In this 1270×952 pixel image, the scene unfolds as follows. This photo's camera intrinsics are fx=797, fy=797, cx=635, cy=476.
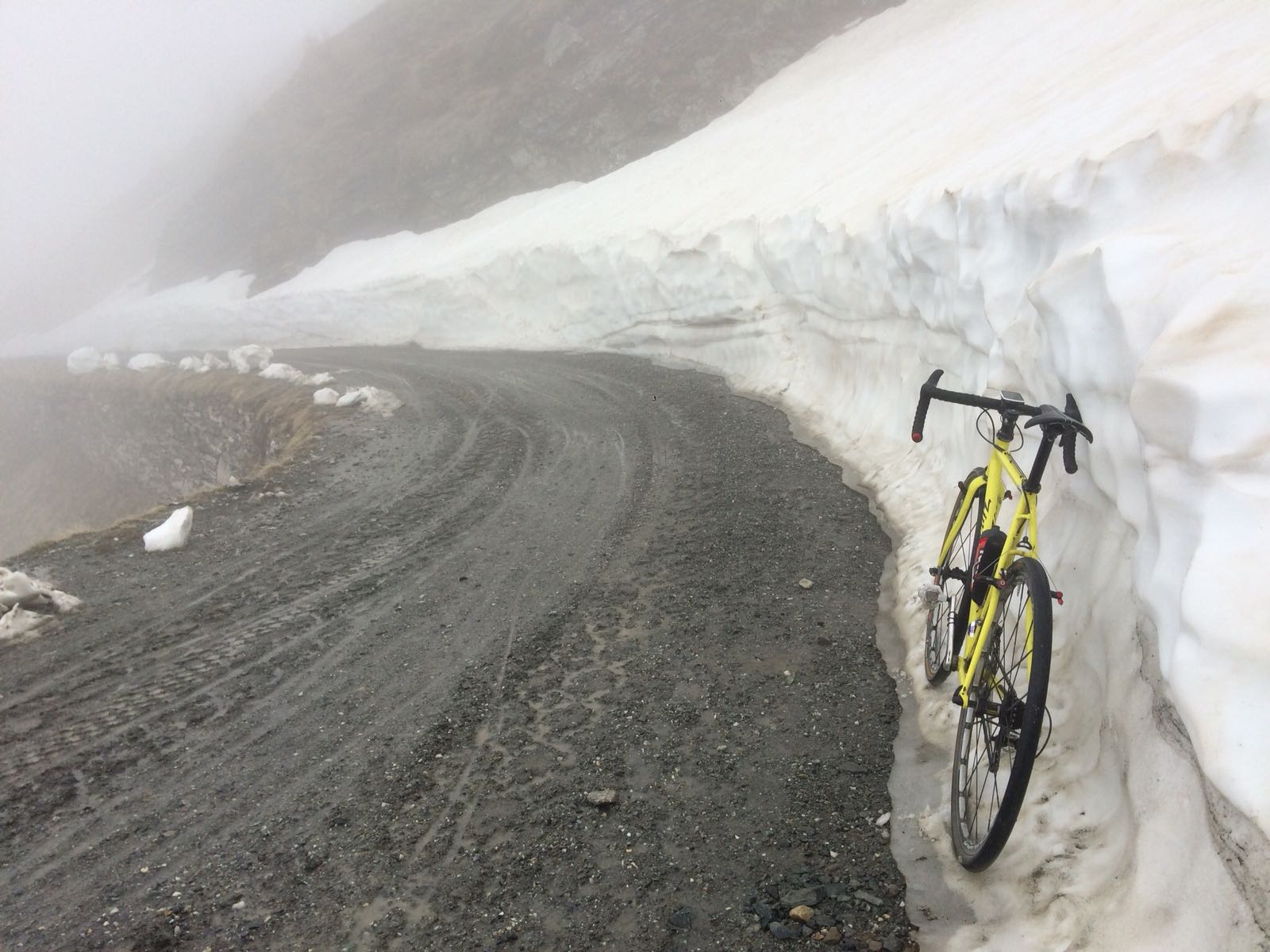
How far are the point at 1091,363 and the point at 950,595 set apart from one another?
159 centimetres

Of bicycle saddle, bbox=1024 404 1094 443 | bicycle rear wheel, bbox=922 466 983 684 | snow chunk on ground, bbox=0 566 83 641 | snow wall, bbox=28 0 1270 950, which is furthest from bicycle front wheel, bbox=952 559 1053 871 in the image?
snow chunk on ground, bbox=0 566 83 641

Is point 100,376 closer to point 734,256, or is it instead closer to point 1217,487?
point 734,256

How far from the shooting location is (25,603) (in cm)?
682

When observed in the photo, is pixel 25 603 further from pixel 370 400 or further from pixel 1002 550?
pixel 370 400

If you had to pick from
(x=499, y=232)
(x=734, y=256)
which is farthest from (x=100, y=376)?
(x=734, y=256)

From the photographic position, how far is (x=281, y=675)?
569cm

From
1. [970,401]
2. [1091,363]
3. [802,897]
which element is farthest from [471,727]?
[1091,363]

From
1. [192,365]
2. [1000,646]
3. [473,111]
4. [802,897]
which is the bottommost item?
[802,897]

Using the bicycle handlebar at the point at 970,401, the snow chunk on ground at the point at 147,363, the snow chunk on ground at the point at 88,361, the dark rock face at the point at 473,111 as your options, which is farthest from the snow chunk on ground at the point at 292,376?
the snow chunk on ground at the point at 88,361

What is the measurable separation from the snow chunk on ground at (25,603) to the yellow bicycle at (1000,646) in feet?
23.3

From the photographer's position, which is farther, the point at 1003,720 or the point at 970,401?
the point at 970,401

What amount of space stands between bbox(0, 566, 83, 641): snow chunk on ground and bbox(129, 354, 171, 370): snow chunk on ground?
2435 cm

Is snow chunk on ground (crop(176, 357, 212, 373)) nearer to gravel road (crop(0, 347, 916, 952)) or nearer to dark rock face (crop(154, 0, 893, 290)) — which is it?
dark rock face (crop(154, 0, 893, 290))

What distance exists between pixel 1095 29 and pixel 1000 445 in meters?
10.7
